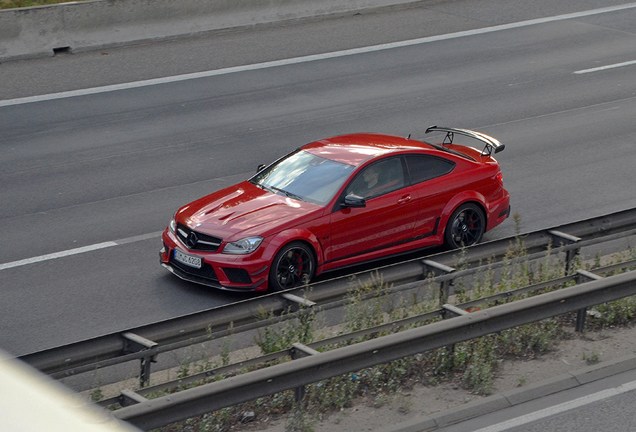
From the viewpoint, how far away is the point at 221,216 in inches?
463

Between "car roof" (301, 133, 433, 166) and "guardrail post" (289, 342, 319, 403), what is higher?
"car roof" (301, 133, 433, 166)

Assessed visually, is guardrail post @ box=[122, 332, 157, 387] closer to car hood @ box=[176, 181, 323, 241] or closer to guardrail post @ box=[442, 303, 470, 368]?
Result: guardrail post @ box=[442, 303, 470, 368]

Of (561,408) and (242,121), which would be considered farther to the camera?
(242,121)

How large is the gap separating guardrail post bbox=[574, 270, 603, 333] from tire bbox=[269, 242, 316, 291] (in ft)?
9.06

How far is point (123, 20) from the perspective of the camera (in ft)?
74.0

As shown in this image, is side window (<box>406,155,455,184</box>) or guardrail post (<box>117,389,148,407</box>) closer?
guardrail post (<box>117,389,148,407</box>)

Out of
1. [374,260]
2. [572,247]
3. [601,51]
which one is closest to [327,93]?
[601,51]

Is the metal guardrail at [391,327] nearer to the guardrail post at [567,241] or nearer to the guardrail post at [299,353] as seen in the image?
the guardrail post at [299,353]

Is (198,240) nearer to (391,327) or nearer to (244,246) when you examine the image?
(244,246)

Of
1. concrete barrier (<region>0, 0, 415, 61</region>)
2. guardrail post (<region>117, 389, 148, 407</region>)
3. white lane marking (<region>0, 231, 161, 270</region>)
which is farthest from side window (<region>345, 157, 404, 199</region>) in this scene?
concrete barrier (<region>0, 0, 415, 61</region>)

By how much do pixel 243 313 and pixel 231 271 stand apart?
1.86 m

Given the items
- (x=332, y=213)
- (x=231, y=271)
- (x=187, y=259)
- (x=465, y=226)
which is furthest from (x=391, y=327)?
(x=465, y=226)

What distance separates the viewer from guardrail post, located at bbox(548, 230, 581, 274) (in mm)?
10922

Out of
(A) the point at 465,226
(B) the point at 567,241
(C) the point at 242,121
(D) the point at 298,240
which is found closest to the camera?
(B) the point at 567,241
